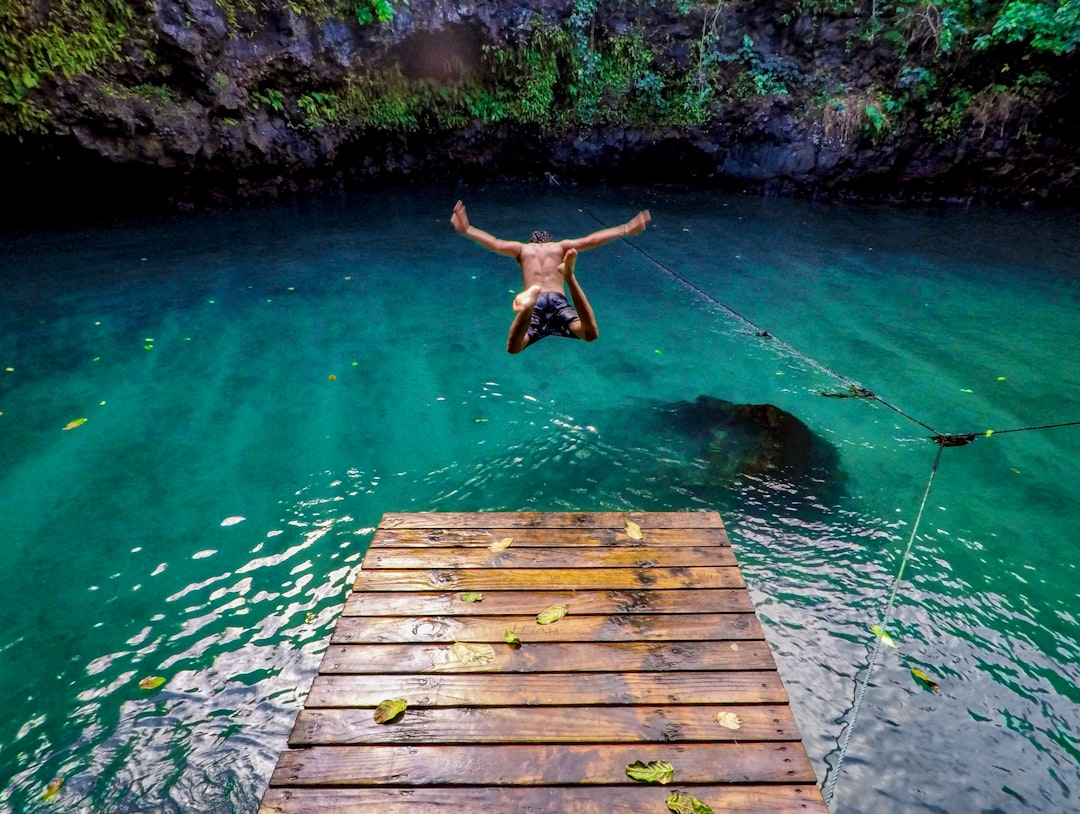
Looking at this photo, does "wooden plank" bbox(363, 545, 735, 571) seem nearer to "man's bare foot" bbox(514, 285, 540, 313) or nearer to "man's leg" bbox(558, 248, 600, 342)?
"man's bare foot" bbox(514, 285, 540, 313)

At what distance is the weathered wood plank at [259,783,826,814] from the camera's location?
1.80 m

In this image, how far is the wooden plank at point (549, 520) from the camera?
3.13 m

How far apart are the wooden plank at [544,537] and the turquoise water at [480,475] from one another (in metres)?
0.58

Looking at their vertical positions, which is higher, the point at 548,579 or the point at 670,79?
the point at 670,79

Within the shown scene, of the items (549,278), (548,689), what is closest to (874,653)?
(548,689)

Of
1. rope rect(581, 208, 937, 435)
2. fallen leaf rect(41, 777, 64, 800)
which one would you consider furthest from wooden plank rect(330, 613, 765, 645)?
rope rect(581, 208, 937, 435)

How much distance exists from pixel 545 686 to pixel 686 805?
2.02 feet

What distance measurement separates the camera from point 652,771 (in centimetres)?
190

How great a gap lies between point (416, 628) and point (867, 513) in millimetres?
3174

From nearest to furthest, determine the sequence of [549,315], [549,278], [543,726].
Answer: [543,726]
[549,315]
[549,278]

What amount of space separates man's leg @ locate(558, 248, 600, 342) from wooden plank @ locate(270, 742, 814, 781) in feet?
8.15

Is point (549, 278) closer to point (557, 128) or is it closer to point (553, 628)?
point (553, 628)

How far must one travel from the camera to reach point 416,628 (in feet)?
8.11

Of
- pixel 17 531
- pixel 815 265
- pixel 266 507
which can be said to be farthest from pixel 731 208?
pixel 17 531
